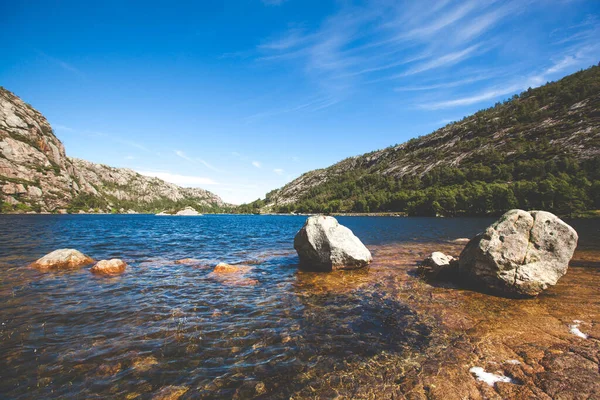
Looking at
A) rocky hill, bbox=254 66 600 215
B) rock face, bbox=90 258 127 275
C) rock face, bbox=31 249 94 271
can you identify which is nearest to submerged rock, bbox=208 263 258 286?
rock face, bbox=90 258 127 275

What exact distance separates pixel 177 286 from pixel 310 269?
885 centimetres

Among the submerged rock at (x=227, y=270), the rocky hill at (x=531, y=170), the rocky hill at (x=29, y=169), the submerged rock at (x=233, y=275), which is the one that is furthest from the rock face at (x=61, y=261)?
the rocky hill at (x=29, y=169)

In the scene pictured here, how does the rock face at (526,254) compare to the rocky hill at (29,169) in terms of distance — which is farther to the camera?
the rocky hill at (29,169)

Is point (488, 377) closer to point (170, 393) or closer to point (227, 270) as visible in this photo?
point (170, 393)

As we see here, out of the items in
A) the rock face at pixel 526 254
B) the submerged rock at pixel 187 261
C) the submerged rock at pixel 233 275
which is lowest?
the submerged rock at pixel 233 275

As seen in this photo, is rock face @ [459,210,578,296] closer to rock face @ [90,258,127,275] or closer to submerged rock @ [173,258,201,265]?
submerged rock @ [173,258,201,265]

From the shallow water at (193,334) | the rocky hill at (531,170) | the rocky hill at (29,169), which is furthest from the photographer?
the rocky hill at (29,169)

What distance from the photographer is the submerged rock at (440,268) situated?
50.3 ft

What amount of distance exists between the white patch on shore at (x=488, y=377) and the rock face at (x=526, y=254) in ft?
24.9

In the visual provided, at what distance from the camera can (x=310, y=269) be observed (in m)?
18.5

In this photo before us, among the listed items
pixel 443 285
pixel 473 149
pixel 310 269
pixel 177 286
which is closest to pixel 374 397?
pixel 443 285

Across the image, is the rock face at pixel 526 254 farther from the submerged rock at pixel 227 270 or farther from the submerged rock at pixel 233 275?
the submerged rock at pixel 227 270

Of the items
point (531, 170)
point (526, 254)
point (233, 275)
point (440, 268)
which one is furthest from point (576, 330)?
point (531, 170)

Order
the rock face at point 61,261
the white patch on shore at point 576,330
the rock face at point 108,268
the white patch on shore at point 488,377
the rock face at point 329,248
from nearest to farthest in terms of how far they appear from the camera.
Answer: the white patch on shore at point 488,377 < the white patch on shore at point 576,330 < the rock face at point 108,268 < the rock face at point 61,261 < the rock face at point 329,248
